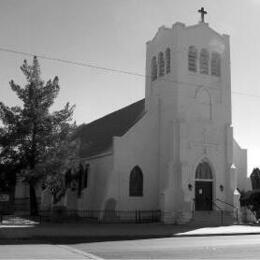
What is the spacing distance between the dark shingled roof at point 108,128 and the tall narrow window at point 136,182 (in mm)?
3178

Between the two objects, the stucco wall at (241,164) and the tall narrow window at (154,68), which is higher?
the tall narrow window at (154,68)

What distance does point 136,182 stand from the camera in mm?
33219

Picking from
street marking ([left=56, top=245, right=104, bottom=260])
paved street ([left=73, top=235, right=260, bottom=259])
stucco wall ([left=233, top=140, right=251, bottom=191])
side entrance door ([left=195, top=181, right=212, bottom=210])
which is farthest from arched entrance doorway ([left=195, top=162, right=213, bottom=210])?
street marking ([left=56, top=245, right=104, bottom=260])

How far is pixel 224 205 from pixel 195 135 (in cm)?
530

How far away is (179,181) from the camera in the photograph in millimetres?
31703

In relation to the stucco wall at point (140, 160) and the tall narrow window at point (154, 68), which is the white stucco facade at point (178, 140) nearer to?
the stucco wall at point (140, 160)

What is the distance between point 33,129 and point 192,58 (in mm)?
12326

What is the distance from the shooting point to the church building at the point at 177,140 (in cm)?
3209

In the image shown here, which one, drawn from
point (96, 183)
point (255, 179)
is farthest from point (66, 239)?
point (255, 179)

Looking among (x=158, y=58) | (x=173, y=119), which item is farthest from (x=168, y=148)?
(x=158, y=58)

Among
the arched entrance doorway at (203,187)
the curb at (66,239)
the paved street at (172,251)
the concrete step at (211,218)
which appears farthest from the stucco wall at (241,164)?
the paved street at (172,251)

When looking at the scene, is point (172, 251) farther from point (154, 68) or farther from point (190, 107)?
point (154, 68)

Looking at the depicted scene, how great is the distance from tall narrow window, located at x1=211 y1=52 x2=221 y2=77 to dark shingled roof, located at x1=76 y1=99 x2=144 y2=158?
6139 millimetres

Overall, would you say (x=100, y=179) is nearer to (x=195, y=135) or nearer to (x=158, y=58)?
(x=195, y=135)
